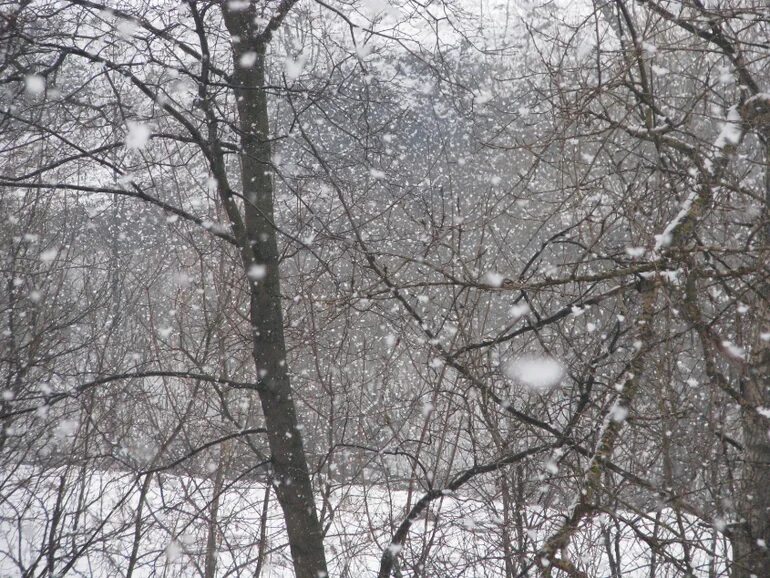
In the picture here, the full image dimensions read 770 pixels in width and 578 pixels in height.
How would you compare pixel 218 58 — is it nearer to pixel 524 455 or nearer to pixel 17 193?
pixel 17 193

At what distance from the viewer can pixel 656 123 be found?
4715 mm

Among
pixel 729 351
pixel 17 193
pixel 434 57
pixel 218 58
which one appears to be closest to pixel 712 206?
pixel 729 351

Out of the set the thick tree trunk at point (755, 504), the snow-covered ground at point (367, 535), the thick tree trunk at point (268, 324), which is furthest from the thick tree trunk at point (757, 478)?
the thick tree trunk at point (268, 324)

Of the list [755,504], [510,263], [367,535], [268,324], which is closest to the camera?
[755,504]

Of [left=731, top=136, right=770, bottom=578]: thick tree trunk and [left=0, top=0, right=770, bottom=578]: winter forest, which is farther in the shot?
[left=0, top=0, right=770, bottom=578]: winter forest

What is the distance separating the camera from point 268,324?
4891mm

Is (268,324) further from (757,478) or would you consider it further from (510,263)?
(757,478)

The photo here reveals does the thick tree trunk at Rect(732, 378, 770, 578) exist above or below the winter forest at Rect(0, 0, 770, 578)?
below

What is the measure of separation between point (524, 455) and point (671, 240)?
1.49 m

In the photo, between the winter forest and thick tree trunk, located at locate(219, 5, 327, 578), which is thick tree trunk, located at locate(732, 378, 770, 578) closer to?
the winter forest

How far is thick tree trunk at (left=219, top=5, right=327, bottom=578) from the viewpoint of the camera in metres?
4.72

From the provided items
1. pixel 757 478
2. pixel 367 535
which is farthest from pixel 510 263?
pixel 367 535

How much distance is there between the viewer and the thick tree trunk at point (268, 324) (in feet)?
15.5

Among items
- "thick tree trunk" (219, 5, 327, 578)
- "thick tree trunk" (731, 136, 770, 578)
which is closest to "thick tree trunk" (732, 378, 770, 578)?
"thick tree trunk" (731, 136, 770, 578)
